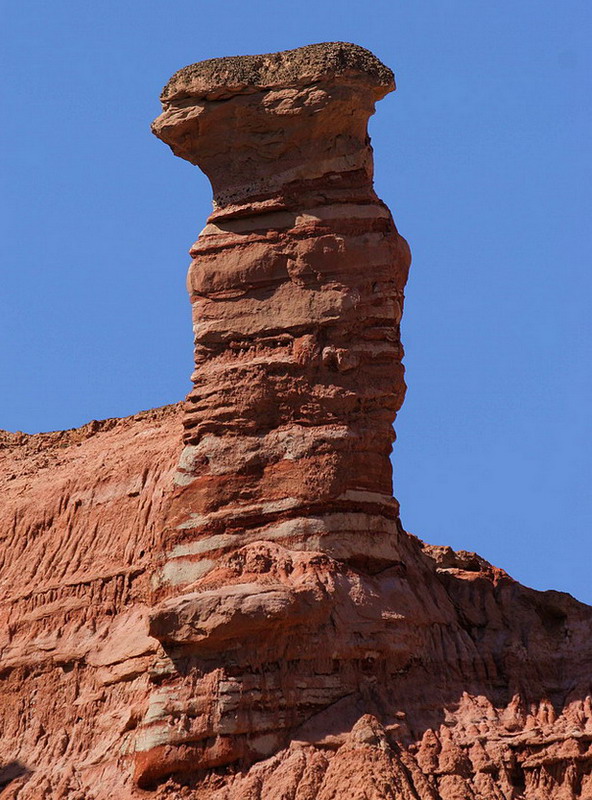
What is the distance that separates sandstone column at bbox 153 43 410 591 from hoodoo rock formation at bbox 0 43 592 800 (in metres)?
0.03

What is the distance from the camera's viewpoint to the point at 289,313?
32469 millimetres

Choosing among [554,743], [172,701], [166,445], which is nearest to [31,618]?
[166,445]

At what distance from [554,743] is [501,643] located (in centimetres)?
234

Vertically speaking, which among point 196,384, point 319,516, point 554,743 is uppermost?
point 196,384

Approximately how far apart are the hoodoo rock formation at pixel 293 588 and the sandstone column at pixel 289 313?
29 millimetres

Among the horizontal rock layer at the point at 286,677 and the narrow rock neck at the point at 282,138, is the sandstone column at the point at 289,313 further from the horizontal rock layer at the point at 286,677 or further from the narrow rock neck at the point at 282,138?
the horizontal rock layer at the point at 286,677

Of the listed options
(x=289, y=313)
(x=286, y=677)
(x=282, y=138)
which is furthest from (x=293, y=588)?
(x=282, y=138)

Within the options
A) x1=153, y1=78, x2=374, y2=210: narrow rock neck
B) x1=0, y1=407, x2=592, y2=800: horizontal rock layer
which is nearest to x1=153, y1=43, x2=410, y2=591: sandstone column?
x1=153, y1=78, x2=374, y2=210: narrow rock neck

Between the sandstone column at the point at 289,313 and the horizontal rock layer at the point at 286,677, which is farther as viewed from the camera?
the sandstone column at the point at 289,313

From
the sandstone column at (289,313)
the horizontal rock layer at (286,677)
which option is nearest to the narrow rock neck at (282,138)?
the sandstone column at (289,313)

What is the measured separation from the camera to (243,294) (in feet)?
107

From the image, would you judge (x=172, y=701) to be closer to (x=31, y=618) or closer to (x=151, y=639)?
(x=151, y=639)

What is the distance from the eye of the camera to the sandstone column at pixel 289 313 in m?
31.9

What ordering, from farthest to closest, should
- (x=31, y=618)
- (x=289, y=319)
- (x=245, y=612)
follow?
(x=31, y=618)
(x=289, y=319)
(x=245, y=612)
